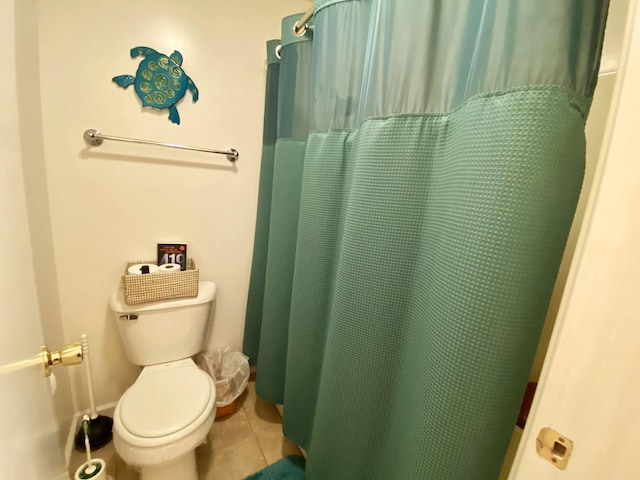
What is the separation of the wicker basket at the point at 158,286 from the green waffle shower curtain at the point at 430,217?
56 centimetres

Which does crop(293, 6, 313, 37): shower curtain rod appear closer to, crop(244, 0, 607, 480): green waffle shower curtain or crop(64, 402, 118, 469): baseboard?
crop(244, 0, 607, 480): green waffle shower curtain

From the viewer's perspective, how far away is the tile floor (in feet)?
3.91

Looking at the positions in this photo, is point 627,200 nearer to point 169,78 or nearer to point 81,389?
point 169,78

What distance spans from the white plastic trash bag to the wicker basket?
505 mm

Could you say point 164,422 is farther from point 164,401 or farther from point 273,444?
point 273,444

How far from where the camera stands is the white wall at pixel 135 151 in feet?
3.57

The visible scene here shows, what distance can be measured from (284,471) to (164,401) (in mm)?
652

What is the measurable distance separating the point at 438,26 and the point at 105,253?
159 centimetres

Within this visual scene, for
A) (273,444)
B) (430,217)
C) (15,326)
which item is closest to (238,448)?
(273,444)

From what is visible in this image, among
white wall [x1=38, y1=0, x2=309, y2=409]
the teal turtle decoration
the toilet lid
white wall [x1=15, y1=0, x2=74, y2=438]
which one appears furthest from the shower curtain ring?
the toilet lid

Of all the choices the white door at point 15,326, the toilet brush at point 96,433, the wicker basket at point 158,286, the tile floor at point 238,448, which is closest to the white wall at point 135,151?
the toilet brush at point 96,433

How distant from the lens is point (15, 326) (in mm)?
430

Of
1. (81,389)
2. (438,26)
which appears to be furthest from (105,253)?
(438,26)

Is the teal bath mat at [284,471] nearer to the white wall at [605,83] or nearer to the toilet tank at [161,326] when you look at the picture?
the toilet tank at [161,326]
